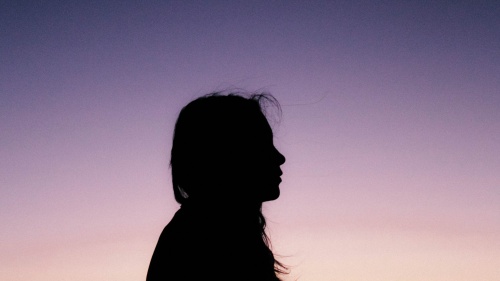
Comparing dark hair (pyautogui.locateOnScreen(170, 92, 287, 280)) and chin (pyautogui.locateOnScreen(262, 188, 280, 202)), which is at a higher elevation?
dark hair (pyautogui.locateOnScreen(170, 92, 287, 280))

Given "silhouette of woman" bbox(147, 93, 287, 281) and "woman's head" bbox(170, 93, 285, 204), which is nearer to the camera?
"silhouette of woman" bbox(147, 93, 287, 281)

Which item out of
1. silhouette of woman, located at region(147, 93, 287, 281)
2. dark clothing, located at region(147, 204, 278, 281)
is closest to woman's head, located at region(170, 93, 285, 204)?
silhouette of woman, located at region(147, 93, 287, 281)

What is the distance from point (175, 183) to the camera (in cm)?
235

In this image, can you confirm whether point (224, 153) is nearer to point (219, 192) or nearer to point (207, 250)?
point (219, 192)

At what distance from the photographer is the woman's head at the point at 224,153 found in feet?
6.74

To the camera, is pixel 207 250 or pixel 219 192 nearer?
pixel 207 250

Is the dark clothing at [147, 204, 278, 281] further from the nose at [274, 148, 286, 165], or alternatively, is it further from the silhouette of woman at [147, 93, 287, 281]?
the nose at [274, 148, 286, 165]

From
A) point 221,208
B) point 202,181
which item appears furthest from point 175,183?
point 221,208

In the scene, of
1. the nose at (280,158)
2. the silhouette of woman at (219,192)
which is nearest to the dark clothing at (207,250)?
the silhouette of woman at (219,192)

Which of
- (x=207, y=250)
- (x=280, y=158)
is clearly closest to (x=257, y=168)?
(x=280, y=158)

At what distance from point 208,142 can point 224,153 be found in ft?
0.41

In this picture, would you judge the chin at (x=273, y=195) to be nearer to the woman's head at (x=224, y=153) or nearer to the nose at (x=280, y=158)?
the woman's head at (x=224, y=153)

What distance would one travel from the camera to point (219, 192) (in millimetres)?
2045

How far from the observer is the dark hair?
2.12 m
